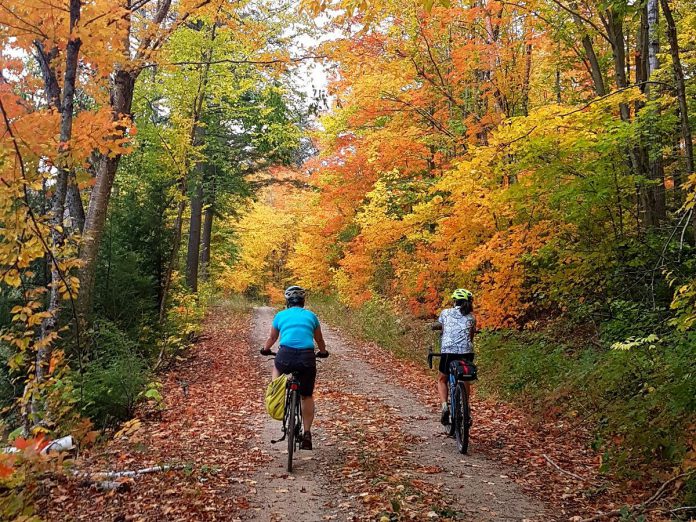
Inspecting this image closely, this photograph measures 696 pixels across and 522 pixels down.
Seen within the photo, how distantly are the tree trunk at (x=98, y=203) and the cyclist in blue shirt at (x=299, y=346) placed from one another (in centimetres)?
449

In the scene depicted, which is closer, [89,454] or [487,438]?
[89,454]

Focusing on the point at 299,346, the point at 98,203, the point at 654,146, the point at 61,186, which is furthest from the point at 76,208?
the point at 654,146

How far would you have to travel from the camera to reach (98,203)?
950 cm

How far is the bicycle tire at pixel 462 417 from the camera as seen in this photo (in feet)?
22.5

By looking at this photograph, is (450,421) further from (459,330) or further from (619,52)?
(619,52)

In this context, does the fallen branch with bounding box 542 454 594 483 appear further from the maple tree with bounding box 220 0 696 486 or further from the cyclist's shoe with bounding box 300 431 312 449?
the cyclist's shoe with bounding box 300 431 312 449

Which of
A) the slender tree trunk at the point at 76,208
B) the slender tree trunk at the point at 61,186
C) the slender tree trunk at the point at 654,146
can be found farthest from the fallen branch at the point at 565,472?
the slender tree trunk at the point at 76,208

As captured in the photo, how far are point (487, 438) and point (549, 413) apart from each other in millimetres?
1414

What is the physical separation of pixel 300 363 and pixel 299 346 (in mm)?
186

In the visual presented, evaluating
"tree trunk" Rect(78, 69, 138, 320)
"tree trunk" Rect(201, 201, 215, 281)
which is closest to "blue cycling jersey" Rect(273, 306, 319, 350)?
"tree trunk" Rect(78, 69, 138, 320)

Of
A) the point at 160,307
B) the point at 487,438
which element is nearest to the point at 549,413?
the point at 487,438

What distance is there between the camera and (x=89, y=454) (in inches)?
274

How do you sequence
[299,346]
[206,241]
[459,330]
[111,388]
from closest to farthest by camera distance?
[299,346]
[459,330]
[111,388]
[206,241]

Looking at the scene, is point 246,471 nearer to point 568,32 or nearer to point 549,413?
point 549,413
